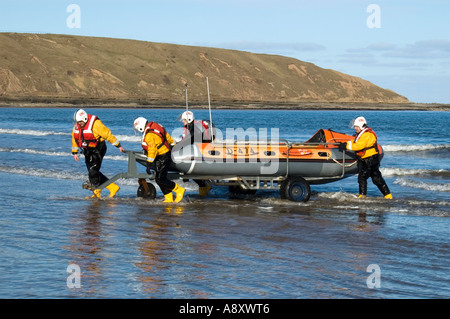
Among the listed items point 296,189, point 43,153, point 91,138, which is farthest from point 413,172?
point 43,153

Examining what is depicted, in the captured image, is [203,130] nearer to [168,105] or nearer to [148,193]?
[148,193]

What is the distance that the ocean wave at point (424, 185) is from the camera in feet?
56.0

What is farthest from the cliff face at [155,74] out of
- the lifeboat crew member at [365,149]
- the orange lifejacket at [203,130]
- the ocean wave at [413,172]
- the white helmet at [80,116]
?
the lifeboat crew member at [365,149]

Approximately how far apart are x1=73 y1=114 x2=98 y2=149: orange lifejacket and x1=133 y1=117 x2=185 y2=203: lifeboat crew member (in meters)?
0.91

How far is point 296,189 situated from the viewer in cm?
1441

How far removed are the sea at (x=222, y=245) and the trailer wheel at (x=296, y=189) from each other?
0.18 meters

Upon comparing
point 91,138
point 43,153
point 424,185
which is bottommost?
point 424,185

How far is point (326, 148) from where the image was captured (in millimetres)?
14945

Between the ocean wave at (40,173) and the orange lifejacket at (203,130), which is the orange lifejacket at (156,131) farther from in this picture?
the ocean wave at (40,173)

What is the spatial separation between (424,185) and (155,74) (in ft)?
468

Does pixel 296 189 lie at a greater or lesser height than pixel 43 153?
lesser

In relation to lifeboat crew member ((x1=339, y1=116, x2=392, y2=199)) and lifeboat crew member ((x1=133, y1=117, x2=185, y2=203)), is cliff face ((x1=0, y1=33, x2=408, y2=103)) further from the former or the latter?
lifeboat crew member ((x1=339, y1=116, x2=392, y2=199))

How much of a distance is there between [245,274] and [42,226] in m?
4.14
